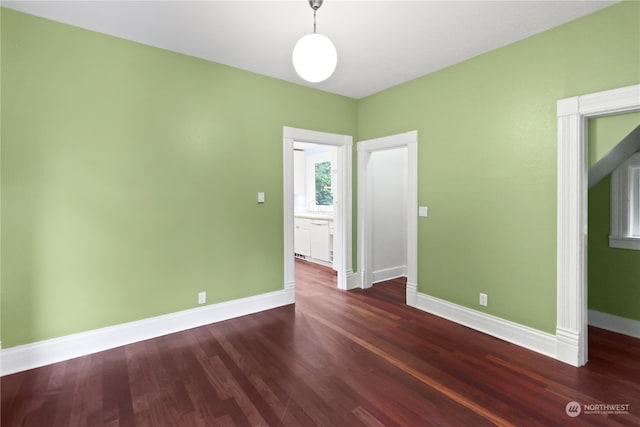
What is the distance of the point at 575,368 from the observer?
2439mm

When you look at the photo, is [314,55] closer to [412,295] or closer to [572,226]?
[572,226]

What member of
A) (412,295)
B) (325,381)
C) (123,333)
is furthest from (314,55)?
(412,295)

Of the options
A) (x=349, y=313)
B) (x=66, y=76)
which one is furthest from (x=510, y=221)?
(x=66, y=76)

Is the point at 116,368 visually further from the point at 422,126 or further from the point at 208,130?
the point at 422,126

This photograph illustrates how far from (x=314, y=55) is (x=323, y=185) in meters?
5.36

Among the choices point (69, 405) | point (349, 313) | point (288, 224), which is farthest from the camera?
point (288, 224)

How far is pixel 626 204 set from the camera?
118 inches

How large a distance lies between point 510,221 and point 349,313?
195 centimetres

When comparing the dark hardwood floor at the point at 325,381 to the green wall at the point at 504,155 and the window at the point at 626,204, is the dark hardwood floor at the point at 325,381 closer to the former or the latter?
the green wall at the point at 504,155

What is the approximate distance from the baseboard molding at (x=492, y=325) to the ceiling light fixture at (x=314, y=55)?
2.78 m

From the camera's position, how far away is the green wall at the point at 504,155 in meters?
2.44

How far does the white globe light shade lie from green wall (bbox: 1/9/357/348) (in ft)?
5.68

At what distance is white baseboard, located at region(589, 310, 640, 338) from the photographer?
2.93 m

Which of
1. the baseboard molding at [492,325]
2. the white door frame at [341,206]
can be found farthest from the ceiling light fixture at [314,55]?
the baseboard molding at [492,325]
